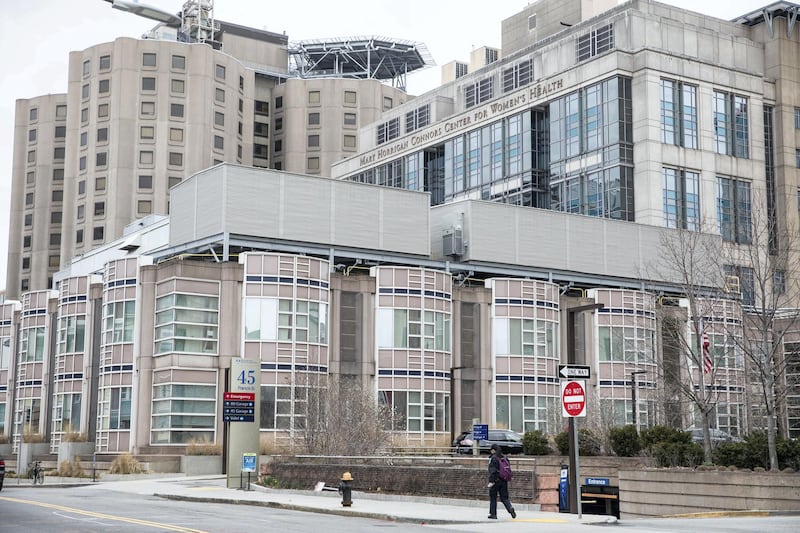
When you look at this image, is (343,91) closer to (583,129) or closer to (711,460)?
(583,129)

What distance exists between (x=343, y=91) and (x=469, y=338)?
7569 cm

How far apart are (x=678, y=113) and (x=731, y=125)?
5.96m

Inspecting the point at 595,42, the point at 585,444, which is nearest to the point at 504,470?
the point at 585,444

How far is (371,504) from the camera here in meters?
30.4

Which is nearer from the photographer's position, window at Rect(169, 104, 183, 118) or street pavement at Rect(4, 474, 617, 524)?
street pavement at Rect(4, 474, 617, 524)

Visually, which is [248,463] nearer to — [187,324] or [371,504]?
[371,504]

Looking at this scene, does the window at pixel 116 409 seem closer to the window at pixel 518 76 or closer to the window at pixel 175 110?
the window at pixel 518 76

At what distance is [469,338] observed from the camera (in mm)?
64562

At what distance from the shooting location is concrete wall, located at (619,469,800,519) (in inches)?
1007

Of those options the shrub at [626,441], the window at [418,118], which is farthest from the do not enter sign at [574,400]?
the window at [418,118]

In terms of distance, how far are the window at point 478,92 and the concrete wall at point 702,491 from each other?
234ft

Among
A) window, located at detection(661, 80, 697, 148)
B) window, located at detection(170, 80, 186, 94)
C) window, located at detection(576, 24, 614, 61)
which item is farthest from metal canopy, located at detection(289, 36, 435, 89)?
window, located at detection(661, 80, 697, 148)

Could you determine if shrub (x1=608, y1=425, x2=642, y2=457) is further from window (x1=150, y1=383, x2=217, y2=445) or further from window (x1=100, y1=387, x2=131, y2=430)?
window (x1=100, y1=387, x2=131, y2=430)

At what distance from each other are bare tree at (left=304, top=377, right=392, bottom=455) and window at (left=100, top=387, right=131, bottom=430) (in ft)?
41.9
